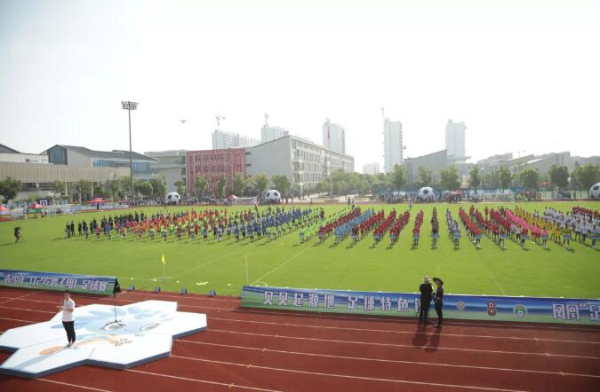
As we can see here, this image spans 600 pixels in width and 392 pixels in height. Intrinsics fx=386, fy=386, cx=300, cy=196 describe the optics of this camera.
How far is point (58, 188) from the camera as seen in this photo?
235 ft

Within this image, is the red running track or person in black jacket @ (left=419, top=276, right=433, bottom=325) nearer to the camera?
the red running track

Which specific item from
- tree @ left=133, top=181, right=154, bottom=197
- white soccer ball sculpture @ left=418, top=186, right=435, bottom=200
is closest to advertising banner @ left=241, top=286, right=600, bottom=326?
white soccer ball sculpture @ left=418, top=186, right=435, bottom=200

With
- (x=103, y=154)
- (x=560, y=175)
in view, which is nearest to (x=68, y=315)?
(x=560, y=175)

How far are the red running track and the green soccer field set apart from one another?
3519 millimetres

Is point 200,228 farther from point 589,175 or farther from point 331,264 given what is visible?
point 589,175

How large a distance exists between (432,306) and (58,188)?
254ft

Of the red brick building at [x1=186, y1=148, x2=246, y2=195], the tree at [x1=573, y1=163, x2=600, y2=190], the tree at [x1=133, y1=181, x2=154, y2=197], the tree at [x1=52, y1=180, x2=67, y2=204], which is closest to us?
the tree at [x1=573, y1=163, x2=600, y2=190]

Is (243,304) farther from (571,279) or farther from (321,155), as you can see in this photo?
(321,155)

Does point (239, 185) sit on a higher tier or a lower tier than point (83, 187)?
lower

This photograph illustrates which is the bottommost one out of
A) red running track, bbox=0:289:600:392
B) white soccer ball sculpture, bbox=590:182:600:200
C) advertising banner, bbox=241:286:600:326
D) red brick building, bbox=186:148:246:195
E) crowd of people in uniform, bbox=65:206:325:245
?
red running track, bbox=0:289:600:392

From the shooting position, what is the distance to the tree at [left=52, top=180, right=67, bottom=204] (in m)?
71.4

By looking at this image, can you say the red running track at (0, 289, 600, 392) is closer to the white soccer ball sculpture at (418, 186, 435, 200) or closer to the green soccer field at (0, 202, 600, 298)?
the green soccer field at (0, 202, 600, 298)

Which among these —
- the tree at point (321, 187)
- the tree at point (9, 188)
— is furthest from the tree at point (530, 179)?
the tree at point (9, 188)

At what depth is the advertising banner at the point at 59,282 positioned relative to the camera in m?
15.7
